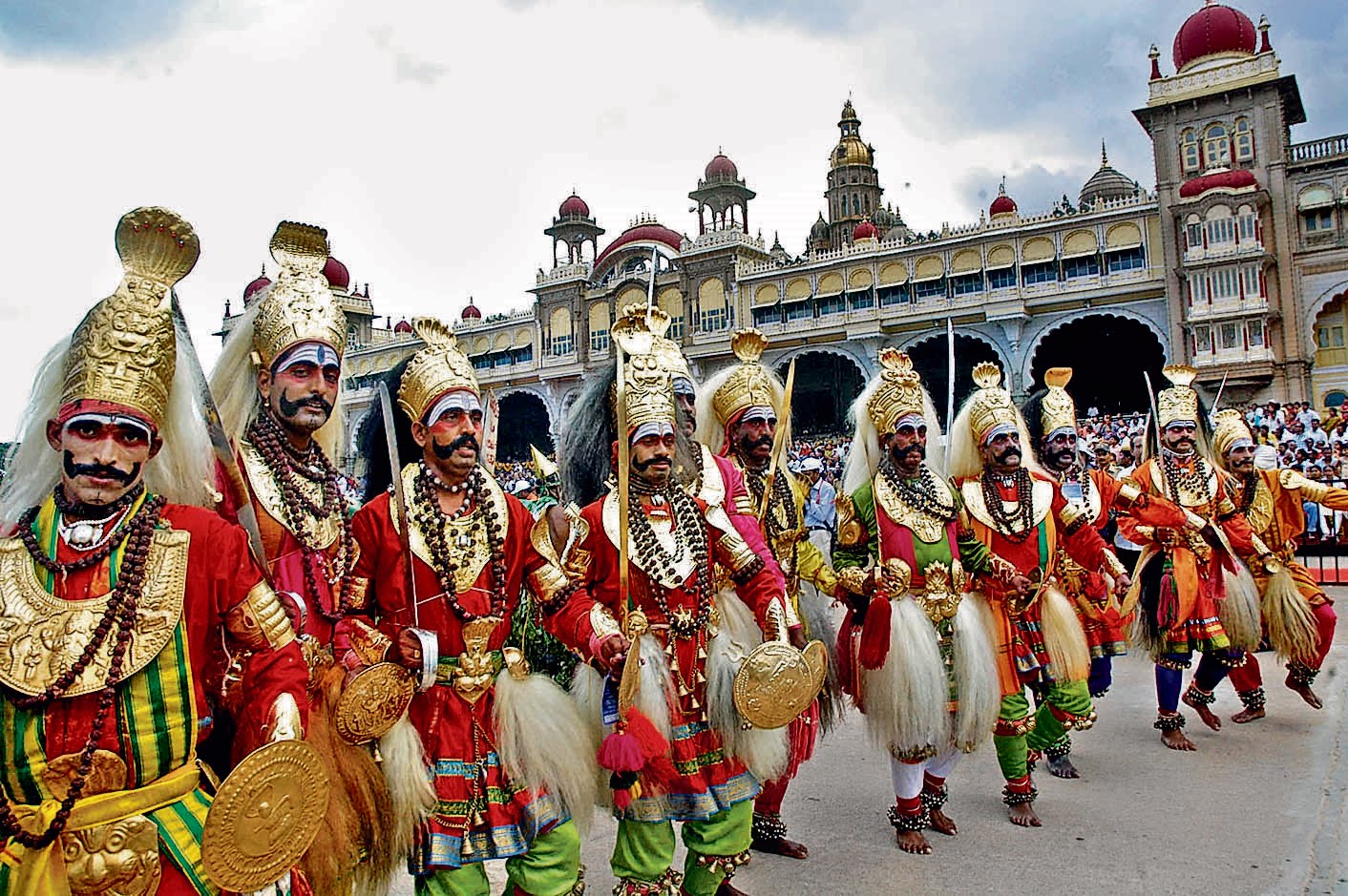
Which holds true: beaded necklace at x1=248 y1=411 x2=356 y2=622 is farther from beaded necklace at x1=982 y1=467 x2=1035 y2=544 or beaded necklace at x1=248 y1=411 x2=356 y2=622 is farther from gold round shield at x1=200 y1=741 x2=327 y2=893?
beaded necklace at x1=982 y1=467 x2=1035 y2=544

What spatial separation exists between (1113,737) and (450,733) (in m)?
4.94

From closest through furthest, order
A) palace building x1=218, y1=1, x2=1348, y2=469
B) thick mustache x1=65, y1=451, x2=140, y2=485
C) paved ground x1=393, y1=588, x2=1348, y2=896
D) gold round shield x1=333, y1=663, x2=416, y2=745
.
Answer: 1. thick mustache x1=65, y1=451, x2=140, y2=485
2. gold round shield x1=333, y1=663, x2=416, y2=745
3. paved ground x1=393, y1=588, x2=1348, y2=896
4. palace building x1=218, y1=1, x2=1348, y2=469

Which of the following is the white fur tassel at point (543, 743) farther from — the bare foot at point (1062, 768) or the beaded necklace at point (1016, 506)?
the bare foot at point (1062, 768)

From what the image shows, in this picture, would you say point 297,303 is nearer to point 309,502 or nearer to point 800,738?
point 309,502

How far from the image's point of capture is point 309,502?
9.53 feet

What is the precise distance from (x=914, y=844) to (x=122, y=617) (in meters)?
3.56

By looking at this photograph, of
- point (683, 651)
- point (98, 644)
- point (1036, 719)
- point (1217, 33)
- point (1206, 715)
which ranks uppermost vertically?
point (1217, 33)

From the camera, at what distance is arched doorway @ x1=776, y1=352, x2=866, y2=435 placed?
32500 millimetres

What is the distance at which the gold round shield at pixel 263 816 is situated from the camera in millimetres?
1882

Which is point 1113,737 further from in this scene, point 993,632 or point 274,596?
A: point 274,596

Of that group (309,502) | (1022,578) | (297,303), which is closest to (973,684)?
(1022,578)

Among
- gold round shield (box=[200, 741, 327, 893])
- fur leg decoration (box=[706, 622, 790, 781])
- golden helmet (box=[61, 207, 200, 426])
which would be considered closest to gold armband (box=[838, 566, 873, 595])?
fur leg decoration (box=[706, 622, 790, 781])

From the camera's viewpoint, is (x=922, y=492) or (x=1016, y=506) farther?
(x=1016, y=506)

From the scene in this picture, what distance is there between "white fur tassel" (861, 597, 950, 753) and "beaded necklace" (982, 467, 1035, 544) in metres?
0.86
